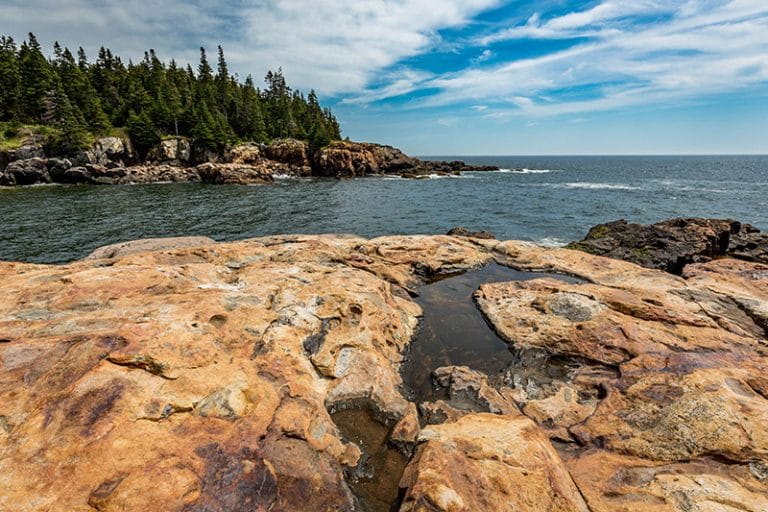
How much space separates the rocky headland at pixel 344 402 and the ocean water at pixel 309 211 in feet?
67.4

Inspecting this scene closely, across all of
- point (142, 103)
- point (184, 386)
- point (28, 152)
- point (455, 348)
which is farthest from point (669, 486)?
point (142, 103)

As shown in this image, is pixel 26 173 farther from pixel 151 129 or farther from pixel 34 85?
pixel 34 85

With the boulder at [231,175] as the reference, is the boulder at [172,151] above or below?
above

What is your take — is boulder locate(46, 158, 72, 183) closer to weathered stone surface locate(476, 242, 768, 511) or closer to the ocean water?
the ocean water

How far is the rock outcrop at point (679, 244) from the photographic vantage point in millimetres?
21125

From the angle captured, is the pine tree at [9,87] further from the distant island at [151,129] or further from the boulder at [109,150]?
the boulder at [109,150]

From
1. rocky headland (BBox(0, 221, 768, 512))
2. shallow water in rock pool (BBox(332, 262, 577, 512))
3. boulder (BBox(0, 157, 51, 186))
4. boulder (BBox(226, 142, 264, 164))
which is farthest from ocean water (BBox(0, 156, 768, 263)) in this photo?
boulder (BBox(226, 142, 264, 164))

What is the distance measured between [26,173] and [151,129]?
2663 cm

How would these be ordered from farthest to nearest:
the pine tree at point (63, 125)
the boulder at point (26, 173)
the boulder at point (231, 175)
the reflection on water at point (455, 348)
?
the pine tree at point (63, 125) → the boulder at point (231, 175) → the boulder at point (26, 173) → the reflection on water at point (455, 348)

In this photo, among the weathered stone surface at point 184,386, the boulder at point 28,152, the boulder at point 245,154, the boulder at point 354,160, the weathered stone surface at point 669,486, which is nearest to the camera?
the weathered stone surface at point 184,386

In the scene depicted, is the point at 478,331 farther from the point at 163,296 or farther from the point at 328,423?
the point at 163,296

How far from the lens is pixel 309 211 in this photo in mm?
42531

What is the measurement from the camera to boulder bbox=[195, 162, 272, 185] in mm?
68244

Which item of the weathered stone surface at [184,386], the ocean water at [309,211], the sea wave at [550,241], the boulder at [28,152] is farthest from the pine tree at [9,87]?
the sea wave at [550,241]
